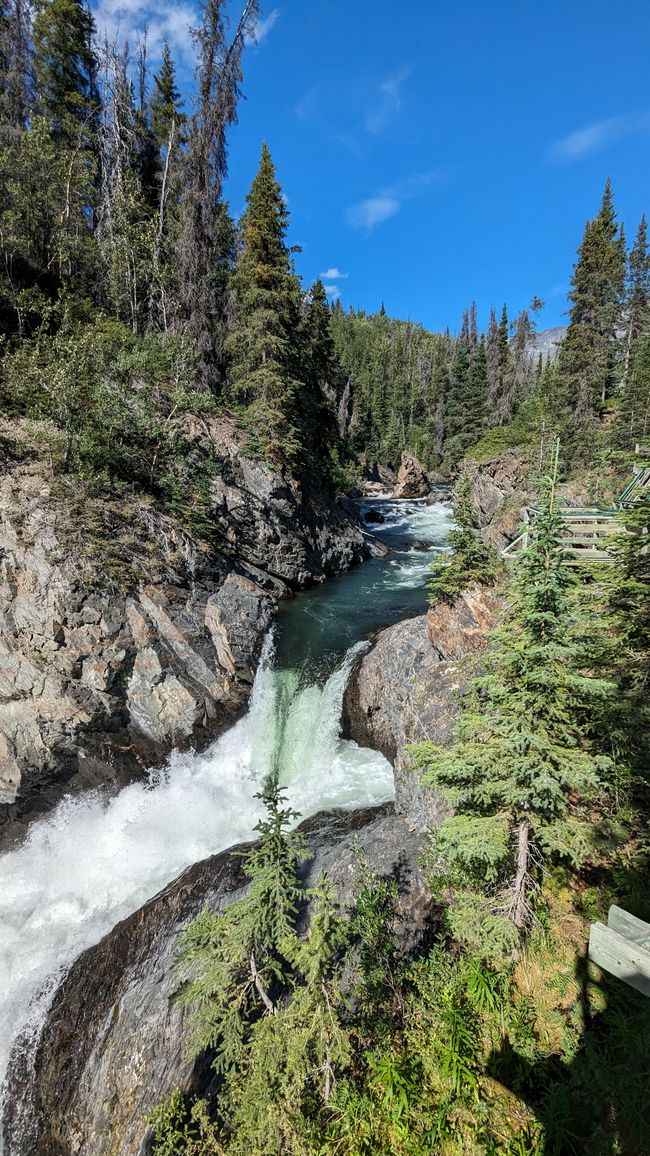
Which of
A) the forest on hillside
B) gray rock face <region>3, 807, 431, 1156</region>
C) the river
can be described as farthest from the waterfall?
the forest on hillside

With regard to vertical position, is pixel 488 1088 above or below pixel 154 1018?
above

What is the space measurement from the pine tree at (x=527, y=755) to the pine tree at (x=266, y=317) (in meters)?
17.7

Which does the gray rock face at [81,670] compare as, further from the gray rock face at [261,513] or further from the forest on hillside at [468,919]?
the gray rock face at [261,513]

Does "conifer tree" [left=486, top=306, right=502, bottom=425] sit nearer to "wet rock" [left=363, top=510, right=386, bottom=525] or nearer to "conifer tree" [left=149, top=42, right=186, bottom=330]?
"wet rock" [left=363, top=510, right=386, bottom=525]

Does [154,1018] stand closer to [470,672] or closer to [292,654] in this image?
[470,672]

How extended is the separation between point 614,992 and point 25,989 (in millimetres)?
8962

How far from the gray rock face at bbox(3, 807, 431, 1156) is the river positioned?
1.64ft

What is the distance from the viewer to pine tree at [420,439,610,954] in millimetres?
4805

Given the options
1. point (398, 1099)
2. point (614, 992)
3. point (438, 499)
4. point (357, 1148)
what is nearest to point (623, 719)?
point (614, 992)

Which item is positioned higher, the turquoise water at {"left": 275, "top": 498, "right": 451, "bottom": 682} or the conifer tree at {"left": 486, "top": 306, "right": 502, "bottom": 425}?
the conifer tree at {"left": 486, "top": 306, "right": 502, "bottom": 425}

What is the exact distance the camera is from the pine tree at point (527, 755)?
4.80 meters

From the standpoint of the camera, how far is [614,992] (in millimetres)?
4941

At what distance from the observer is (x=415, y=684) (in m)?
11.3

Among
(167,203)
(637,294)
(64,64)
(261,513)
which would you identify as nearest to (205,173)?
(167,203)
